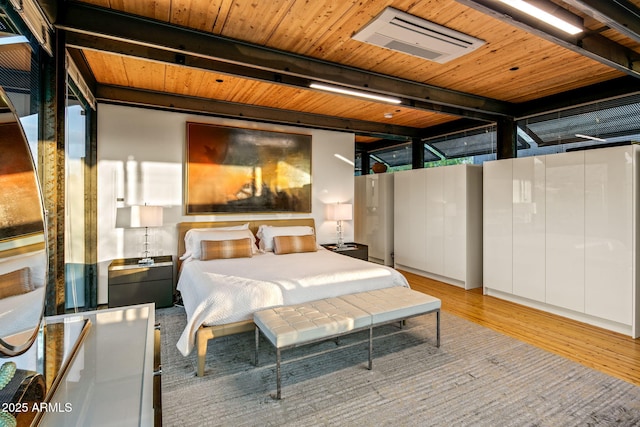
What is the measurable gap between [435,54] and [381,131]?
321 centimetres

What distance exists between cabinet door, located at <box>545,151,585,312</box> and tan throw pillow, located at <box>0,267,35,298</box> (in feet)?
16.1

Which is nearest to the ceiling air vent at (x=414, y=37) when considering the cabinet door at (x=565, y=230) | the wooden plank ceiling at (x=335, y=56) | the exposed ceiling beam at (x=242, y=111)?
the wooden plank ceiling at (x=335, y=56)

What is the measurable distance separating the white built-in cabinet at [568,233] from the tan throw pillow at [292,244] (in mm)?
2710

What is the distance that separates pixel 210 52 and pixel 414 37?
181 cm

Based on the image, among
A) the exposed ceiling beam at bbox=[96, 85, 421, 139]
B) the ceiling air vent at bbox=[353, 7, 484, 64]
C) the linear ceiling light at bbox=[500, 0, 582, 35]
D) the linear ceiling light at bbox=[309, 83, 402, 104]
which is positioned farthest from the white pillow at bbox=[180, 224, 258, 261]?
the linear ceiling light at bbox=[500, 0, 582, 35]

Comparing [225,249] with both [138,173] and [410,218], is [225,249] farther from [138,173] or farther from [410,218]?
[410,218]

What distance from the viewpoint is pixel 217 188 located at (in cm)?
479

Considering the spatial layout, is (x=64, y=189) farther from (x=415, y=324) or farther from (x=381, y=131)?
(x=381, y=131)

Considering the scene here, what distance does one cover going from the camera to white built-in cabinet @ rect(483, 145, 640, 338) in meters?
3.41

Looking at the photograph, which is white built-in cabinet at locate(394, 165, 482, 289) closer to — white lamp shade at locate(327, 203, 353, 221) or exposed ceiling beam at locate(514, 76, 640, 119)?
exposed ceiling beam at locate(514, 76, 640, 119)

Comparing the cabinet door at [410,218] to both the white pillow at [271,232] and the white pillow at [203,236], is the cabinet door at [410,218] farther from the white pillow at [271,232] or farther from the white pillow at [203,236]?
the white pillow at [203,236]

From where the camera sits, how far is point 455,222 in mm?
5297

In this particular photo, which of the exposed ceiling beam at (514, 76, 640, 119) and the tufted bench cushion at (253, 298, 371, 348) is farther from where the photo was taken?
the exposed ceiling beam at (514, 76, 640, 119)

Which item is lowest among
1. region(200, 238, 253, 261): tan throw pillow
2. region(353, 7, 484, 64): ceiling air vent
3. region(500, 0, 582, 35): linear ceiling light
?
region(200, 238, 253, 261): tan throw pillow
